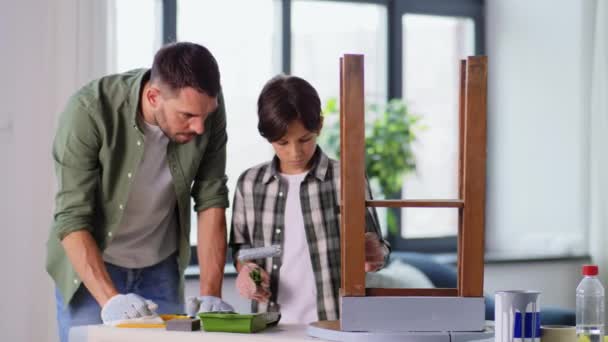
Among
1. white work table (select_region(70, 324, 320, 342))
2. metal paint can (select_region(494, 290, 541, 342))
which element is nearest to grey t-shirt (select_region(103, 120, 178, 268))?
white work table (select_region(70, 324, 320, 342))

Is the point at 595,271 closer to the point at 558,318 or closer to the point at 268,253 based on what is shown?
the point at 268,253

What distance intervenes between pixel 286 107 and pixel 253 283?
1.46 ft

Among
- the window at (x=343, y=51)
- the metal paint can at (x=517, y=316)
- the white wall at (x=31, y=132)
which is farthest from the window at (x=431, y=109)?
the metal paint can at (x=517, y=316)

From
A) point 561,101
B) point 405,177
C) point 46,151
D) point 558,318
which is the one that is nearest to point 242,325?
point 46,151

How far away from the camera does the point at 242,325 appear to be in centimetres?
184

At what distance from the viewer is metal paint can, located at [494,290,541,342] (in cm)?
166

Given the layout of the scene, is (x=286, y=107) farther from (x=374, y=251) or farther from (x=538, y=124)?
Answer: (x=538, y=124)

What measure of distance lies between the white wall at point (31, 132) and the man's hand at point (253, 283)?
1523mm

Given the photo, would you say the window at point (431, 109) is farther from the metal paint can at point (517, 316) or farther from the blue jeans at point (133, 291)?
the metal paint can at point (517, 316)

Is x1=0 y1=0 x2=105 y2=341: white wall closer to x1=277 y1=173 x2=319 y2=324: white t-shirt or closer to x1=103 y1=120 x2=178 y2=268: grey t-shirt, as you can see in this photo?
x1=103 y1=120 x2=178 y2=268: grey t-shirt

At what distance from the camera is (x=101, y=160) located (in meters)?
2.36

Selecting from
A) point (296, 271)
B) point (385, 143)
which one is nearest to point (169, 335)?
point (296, 271)

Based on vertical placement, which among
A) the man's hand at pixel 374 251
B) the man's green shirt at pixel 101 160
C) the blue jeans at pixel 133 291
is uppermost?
the man's green shirt at pixel 101 160

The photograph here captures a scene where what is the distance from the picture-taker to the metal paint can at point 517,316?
65.2 inches
